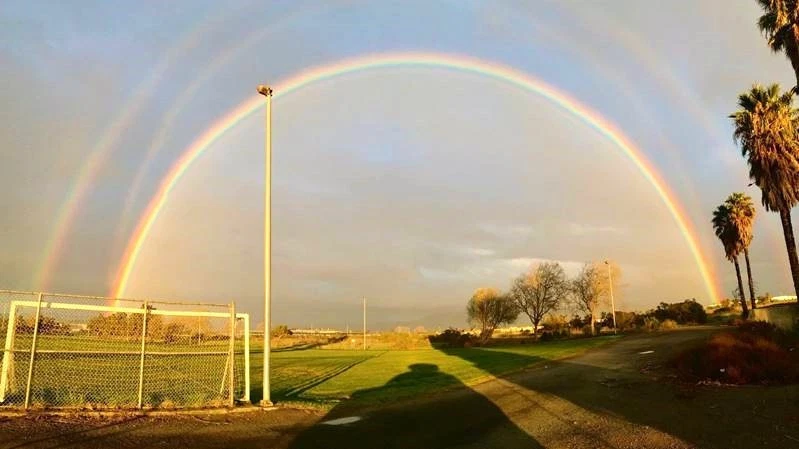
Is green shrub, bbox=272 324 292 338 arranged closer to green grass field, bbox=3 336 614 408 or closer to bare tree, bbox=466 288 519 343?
bare tree, bbox=466 288 519 343

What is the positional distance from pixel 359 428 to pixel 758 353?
12831 mm

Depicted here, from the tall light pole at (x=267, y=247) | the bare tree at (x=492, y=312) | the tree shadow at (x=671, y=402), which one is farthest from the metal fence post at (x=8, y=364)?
the bare tree at (x=492, y=312)

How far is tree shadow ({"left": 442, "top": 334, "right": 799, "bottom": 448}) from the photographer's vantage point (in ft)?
37.8

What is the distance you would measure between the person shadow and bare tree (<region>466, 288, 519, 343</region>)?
67712 mm

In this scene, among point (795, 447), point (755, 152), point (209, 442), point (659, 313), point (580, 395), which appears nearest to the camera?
point (795, 447)

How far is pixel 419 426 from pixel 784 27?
2757 cm

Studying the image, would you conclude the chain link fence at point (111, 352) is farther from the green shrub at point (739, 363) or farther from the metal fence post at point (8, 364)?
the green shrub at point (739, 363)

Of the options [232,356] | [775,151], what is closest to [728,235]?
[775,151]

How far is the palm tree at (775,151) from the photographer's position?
3175 cm

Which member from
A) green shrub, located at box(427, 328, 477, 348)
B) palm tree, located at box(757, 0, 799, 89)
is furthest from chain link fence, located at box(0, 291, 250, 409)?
green shrub, located at box(427, 328, 477, 348)

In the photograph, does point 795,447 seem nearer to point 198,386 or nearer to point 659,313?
point 198,386

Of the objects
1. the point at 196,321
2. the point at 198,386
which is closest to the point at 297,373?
the point at 198,386

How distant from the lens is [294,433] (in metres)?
12.3

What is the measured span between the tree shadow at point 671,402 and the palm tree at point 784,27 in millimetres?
17528
